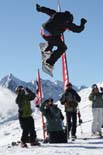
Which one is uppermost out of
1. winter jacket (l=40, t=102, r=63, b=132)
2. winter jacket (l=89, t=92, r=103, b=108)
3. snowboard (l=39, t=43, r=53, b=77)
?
winter jacket (l=89, t=92, r=103, b=108)

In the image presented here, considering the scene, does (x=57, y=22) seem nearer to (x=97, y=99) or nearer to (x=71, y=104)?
(x=71, y=104)

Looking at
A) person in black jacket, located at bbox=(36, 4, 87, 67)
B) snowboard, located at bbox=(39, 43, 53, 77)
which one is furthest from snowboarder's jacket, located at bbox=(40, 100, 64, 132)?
person in black jacket, located at bbox=(36, 4, 87, 67)

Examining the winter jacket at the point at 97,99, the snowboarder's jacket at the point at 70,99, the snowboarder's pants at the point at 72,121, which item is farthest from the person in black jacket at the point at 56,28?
the winter jacket at the point at 97,99

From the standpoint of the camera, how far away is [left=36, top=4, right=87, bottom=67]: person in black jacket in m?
13.1

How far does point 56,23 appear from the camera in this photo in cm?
1314

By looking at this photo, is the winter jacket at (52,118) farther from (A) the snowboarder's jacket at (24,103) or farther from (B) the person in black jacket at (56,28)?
(B) the person in black jacket at (56,28)

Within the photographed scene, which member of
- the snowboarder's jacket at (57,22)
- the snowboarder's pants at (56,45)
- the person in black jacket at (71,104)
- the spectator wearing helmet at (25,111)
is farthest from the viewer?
the person in black jacket at (71,104)

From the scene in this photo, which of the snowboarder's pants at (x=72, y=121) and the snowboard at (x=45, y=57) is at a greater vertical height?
the snowboard at (x=45, y=57)

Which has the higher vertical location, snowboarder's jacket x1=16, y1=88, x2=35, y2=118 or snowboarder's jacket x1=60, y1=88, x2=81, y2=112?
snowboarder's jacket x1=60, y1=88, x2=81, y2=112

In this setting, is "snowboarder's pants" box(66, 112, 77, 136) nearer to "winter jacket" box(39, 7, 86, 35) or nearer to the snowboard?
the snowboard

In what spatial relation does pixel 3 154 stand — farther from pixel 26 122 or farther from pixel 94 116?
pixel 94 116

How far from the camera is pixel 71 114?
19484 mm

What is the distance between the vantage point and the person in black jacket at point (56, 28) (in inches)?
517

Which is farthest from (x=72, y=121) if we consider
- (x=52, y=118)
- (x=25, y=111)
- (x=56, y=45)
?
(x=56, y=45)
